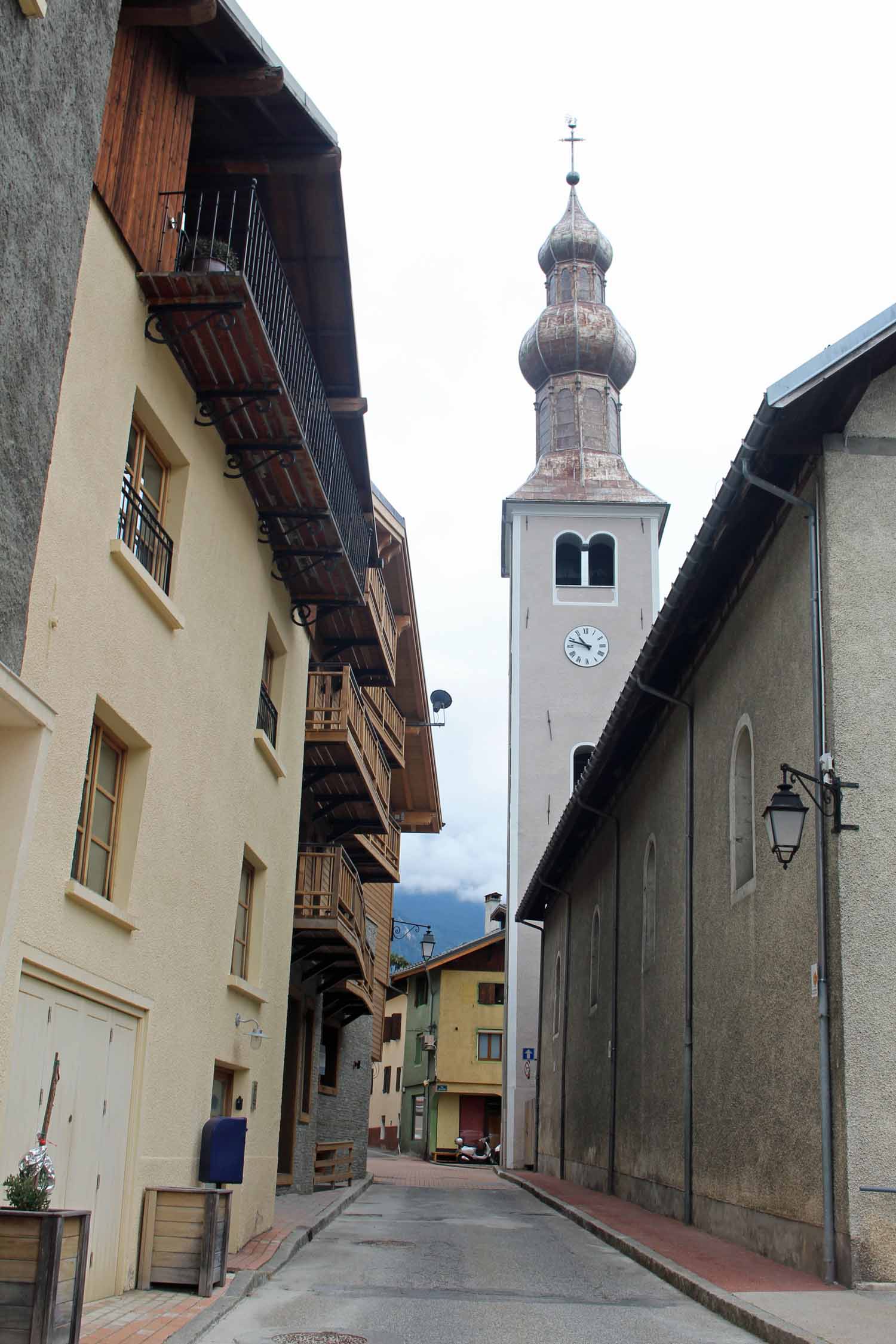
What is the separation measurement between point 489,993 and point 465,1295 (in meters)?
44.5

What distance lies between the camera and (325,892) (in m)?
18.0

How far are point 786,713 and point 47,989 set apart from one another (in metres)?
6.82

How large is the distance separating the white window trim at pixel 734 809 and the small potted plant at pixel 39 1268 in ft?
26.1

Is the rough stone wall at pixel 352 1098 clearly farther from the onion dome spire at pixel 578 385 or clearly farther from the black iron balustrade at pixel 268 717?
the onion dome spire at pixel 578 385

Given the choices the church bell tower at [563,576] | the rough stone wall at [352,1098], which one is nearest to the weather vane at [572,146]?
the church bell tower at [563,576]

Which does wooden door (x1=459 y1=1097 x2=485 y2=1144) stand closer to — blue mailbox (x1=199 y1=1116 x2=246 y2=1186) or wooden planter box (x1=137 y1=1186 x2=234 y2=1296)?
blue mailbox (x1=199 y1=1116 x2=246 y2=1186)

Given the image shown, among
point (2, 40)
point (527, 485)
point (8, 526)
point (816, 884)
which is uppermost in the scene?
point (527, 485)

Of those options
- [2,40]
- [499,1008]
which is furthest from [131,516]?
[499,1008]

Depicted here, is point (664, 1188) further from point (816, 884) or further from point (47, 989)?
point (47, 989)

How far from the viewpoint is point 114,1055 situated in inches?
368

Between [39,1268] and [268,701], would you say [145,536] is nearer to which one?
[268,701]

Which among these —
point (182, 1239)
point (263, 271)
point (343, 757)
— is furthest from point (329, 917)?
point (263, 271)

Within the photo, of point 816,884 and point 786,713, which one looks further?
point 786,713

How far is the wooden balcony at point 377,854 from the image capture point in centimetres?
2402
